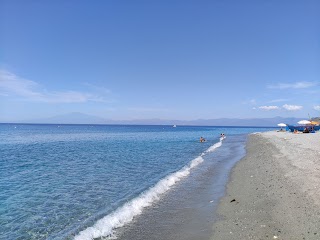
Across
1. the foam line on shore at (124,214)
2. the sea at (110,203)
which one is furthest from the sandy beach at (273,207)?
the foam line on shore at (124,214)

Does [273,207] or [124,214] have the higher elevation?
[273,207]

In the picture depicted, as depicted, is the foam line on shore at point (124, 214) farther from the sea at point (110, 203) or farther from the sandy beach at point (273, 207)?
the sandy beach at point (273, 207)

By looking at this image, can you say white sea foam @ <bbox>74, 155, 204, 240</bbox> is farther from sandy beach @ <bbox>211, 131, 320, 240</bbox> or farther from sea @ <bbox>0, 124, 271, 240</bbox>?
sandy beach @ <bbox>211, 131, 320, 240</bbox>

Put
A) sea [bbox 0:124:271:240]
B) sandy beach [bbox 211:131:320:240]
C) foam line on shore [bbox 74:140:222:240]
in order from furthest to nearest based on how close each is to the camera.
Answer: sea [bbox 0:124:271:240]
foam line on shore [bbox 74:140:222:240]
sandy beach [bbox 211:131:320:240]

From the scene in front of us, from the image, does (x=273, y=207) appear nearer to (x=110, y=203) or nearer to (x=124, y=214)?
(x=124, y=214)

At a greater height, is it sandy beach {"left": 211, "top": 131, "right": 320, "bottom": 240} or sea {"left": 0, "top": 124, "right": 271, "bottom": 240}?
sandy beach {"left": 211, "top": 131, "right": 320, "bottom": 240}

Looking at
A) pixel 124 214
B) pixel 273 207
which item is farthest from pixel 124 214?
pixel 273 207

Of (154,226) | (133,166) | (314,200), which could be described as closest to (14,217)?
(154,226)

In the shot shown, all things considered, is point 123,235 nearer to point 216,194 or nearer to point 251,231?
point 251,231

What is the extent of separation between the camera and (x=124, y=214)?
11.8m

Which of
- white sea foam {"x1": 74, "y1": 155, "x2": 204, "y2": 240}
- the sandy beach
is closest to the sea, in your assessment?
white sea foam {"x1": 74, "y1": 155, "x2": 204, "y2": 240}

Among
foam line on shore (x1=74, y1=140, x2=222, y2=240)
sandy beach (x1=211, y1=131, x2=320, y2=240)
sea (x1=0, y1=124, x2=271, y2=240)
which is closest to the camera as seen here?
sandy beach (x1=211, y1=131, x2=320, y2=240)

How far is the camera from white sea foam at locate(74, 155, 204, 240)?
986cm

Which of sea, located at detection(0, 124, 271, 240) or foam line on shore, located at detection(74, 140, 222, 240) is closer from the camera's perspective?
foam line on shore, located at detection(74, 140, 222, 240)
